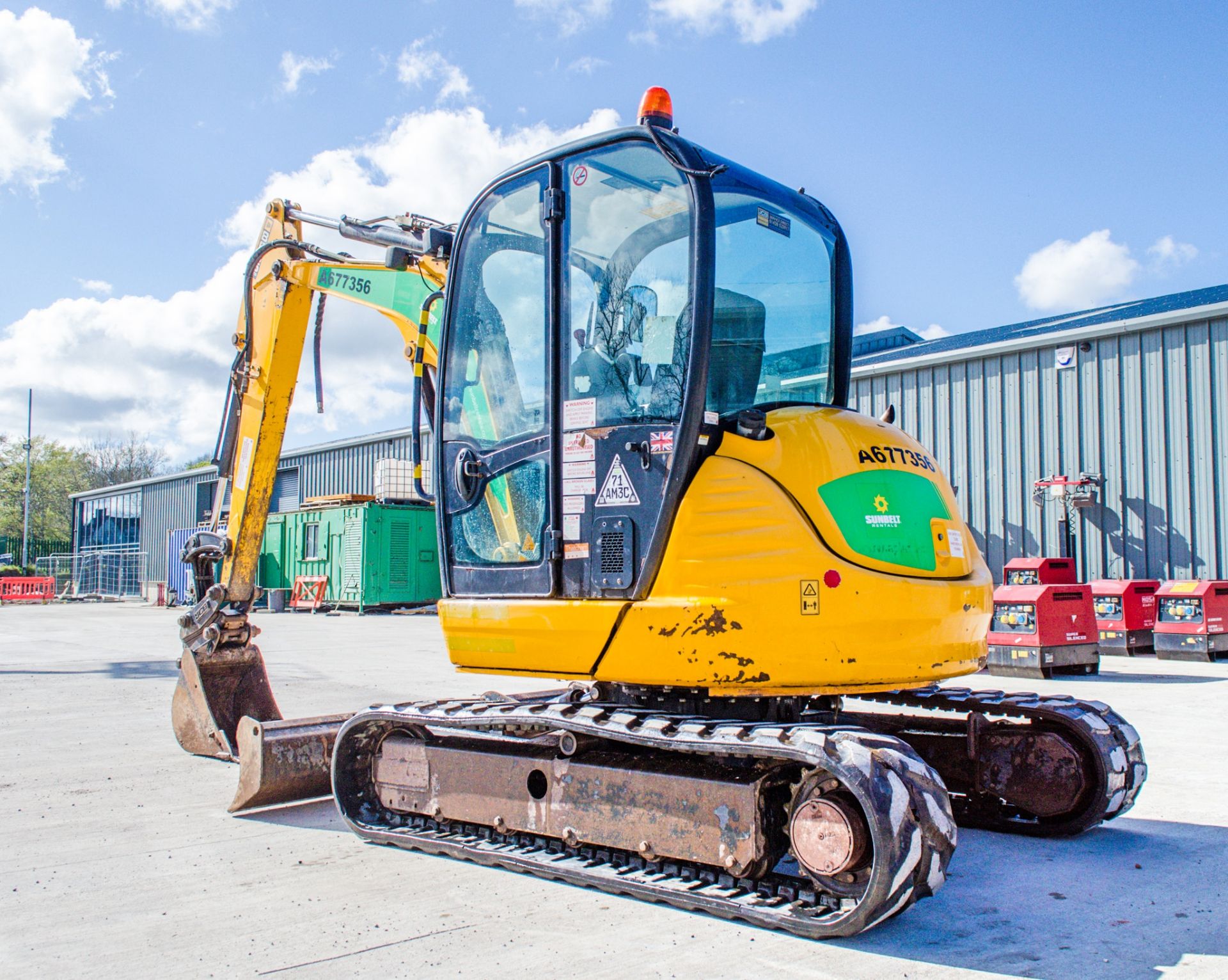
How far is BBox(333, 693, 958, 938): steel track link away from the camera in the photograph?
137 inches

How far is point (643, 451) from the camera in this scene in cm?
432

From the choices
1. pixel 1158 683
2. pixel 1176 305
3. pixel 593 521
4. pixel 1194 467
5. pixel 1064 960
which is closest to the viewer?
pixel 1064 960

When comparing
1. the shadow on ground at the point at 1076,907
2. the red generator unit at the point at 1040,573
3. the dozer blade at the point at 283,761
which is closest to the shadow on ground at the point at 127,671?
the dozer blade at the point at 283,761

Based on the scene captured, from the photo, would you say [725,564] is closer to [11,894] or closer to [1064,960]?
[1064,960]

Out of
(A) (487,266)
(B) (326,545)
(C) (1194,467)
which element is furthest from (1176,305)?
(B) (326,545)

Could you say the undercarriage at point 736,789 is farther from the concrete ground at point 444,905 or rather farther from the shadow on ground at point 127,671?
the shadow on ground at point 127,671

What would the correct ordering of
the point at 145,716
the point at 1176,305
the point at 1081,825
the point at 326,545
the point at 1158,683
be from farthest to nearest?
the point at 326,545, the point at 1176,305, the point at 1158,683, the point at 145,716, the point at 1081,825

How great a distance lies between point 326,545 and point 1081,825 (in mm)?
25084

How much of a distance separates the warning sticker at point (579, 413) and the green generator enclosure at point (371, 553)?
75.9 ft

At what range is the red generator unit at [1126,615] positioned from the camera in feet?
47.2

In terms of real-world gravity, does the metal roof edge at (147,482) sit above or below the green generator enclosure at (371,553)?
above

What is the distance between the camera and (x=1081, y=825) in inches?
200

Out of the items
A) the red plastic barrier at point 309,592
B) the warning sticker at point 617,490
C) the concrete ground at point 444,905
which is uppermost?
the warning sticker at point 617,490

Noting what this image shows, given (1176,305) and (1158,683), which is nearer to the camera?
(1158,683)
